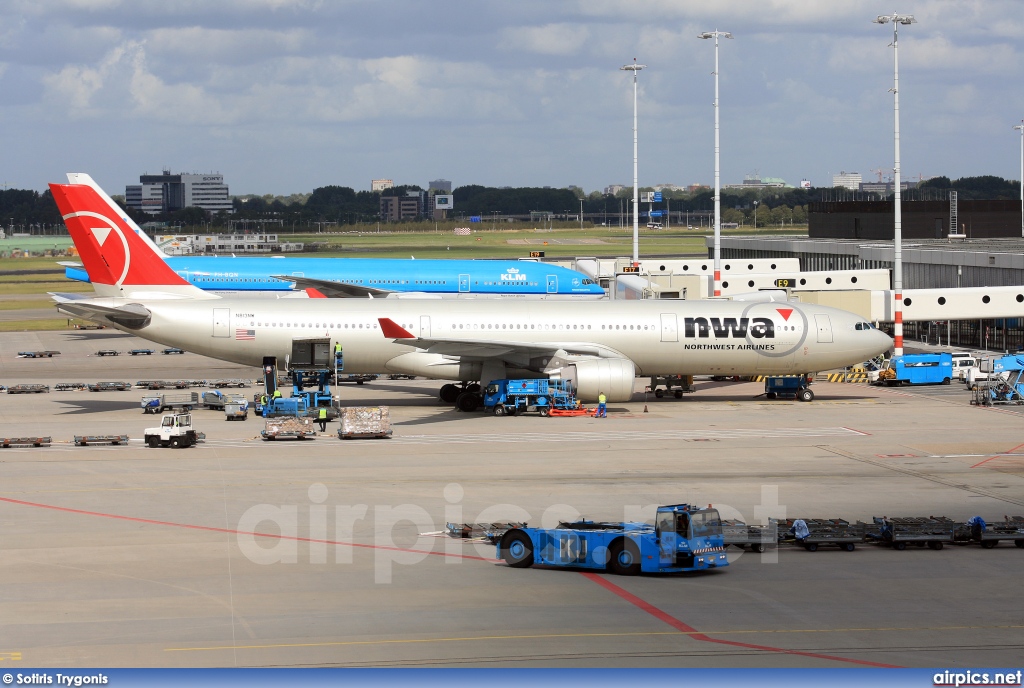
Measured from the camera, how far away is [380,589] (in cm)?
2159

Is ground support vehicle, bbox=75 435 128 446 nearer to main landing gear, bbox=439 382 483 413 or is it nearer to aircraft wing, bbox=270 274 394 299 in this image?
main landing gear, bbox=439 382 483 413

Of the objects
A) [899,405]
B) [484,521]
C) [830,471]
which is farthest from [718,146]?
[484,521]

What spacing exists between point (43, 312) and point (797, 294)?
61.3 m

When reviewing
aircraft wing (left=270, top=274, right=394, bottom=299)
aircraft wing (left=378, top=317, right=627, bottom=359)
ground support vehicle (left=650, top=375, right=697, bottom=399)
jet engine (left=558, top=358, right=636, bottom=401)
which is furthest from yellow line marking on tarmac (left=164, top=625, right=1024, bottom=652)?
aircraft wing (left=270, top=274, right=394, bottom=299)

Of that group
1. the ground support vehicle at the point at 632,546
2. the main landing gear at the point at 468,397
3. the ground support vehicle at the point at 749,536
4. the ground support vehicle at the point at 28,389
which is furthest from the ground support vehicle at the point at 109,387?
the ground support vehicle at the point at 749,536

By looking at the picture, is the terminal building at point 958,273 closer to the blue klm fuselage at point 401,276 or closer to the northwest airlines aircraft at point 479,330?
the blue klm fuselage at point 401,276

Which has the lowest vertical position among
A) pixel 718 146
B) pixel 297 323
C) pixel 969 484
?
pixel 969 484

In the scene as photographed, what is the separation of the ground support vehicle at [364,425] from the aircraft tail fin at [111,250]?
12.8m

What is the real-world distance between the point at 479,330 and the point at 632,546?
2434 centimetres

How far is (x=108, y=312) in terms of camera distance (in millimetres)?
43938

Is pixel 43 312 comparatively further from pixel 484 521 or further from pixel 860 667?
pixel 860 667

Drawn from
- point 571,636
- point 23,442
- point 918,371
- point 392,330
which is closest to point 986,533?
point 571,636

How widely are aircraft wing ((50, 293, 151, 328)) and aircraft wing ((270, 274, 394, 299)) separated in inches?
762

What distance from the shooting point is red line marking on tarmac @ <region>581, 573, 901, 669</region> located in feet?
57.8
